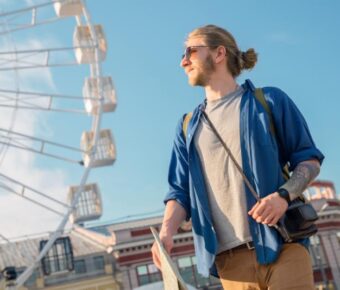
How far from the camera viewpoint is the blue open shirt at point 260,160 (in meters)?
2.94

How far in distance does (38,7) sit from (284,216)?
61.3 ft

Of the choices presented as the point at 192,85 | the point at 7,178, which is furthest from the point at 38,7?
the point at 192,85

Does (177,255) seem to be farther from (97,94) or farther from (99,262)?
(97,94)

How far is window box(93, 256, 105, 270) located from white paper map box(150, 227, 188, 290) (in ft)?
108

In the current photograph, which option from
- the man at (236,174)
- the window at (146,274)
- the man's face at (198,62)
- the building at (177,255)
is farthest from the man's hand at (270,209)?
the window at (146,274)

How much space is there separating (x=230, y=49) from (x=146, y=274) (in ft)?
104

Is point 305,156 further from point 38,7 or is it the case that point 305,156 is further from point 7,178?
point 38,7

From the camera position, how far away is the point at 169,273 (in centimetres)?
274

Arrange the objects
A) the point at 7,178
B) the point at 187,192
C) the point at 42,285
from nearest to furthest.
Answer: the point at 187,192 → the point at 7,178 → the point at 42,285

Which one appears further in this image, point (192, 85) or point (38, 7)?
point (38, 7)

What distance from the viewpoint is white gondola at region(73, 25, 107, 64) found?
842 inches

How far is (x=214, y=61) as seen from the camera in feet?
10.9

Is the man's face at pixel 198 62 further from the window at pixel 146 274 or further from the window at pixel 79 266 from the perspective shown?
the window at pixel 79 266

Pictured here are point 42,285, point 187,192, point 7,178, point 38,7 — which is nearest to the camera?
point 187,192
